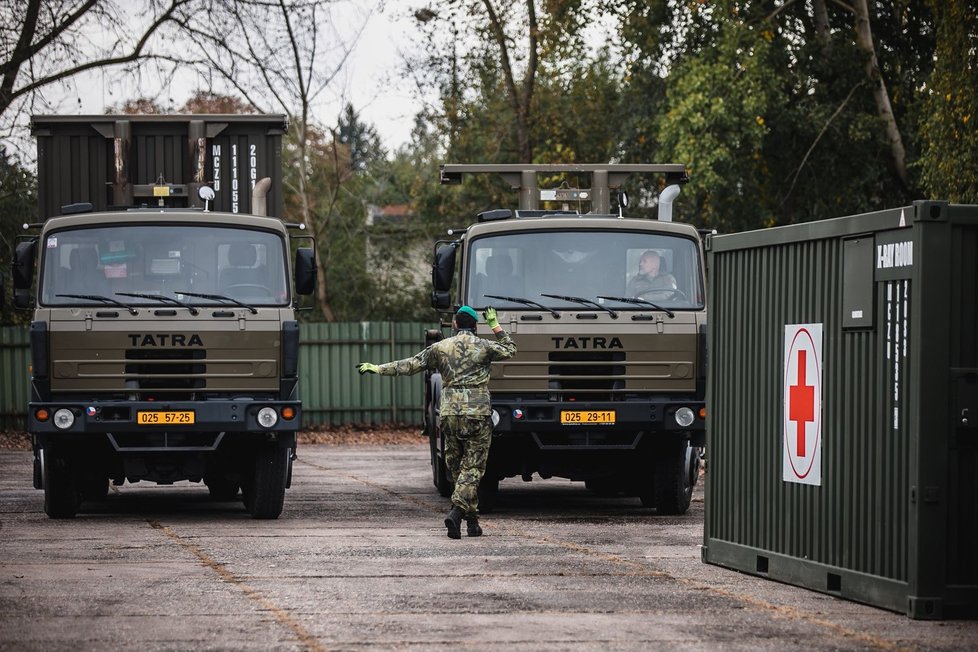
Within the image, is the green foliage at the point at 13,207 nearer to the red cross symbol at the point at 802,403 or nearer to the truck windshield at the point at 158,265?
the truck windshield at the point at 158,265

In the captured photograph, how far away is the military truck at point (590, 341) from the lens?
1478 centimetres

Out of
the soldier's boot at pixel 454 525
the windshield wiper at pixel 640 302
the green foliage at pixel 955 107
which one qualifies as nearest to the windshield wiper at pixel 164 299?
the soldier's boot at pixel 454 525

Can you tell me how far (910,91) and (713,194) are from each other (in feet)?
15.2

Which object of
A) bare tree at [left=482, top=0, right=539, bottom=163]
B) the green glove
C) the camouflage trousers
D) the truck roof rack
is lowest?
the camouflage trousers

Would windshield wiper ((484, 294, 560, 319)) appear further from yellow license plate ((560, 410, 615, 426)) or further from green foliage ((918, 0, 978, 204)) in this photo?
green foliage ((918, 0, 978, 204))

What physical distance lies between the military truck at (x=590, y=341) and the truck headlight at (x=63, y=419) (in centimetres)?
354

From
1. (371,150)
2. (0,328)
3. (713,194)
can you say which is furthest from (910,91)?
(0,328)

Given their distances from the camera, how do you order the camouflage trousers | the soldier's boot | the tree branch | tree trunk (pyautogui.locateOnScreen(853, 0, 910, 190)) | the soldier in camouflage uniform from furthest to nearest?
1. tree trunk (pyautogui.locateOnScreen(853, 0, 910, 190))
2. the tree branch
3. the soldier in camouflage uniform
4. the camouflage trousers
5. the soldier's boot

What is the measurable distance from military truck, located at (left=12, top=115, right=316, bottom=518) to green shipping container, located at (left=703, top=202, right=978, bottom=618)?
4.52 meters

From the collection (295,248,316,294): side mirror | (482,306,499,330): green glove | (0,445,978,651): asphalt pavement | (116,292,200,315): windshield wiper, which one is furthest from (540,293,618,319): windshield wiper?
(116,292,200,315): windshield wiper

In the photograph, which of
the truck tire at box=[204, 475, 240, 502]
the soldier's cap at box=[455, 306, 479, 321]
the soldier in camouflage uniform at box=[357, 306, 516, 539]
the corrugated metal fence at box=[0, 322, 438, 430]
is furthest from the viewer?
the corrugated metal fence at box=[0, 322, 438, 430]

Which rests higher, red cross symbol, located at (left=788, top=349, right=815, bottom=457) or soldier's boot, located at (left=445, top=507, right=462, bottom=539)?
red cross symbol, located at (left=788, top=349, right=815, bottom=457)

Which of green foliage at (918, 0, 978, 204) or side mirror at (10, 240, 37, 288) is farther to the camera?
green foliage at (918, 0, 978, 204)

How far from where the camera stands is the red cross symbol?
1020cm
